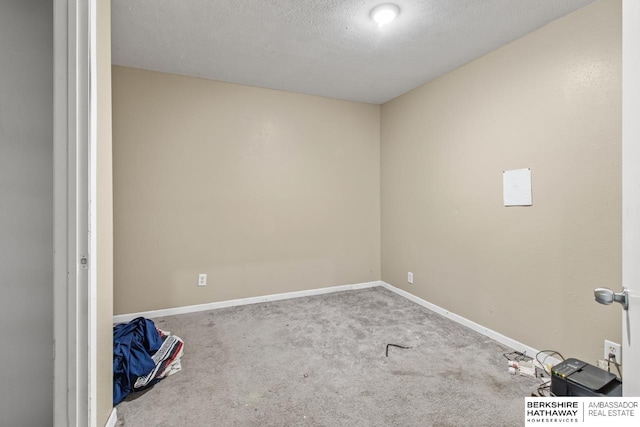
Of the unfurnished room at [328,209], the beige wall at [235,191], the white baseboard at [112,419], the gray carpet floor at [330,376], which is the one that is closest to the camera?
the unfurnished room at [328,209]

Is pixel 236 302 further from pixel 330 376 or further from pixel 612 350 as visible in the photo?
pixel 612 350

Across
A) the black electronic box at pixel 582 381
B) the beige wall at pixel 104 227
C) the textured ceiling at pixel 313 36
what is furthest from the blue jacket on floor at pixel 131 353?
the black electronic box at pixel 582 381

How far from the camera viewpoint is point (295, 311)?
3.09 m

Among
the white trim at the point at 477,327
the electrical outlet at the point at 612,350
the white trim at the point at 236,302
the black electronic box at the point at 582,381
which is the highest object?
the electrical outlet at the point at 612,350

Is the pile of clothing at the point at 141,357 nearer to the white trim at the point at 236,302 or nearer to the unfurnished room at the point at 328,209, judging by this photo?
the unfurnished room at the point at 328,209

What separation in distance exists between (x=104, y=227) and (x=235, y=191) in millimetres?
1878

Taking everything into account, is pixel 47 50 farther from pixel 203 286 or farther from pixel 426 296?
pixel 426 296

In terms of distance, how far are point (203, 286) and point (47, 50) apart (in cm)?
241

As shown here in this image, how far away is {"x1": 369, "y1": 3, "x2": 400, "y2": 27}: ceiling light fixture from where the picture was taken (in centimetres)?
189

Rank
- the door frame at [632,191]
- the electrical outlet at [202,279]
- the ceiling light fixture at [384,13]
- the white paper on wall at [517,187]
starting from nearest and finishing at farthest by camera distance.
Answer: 1. the door frame at [632,191]
2. the ceiling light fixture at [384,13]
3. the white paper on wall at [517,187]
4. the electrical outlet at [202,279]

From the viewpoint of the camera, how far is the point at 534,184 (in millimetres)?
2172

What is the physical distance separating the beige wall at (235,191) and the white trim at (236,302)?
0.20 ft

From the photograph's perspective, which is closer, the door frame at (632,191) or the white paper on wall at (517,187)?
the door frame at (632,191)

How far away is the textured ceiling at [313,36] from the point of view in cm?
190
